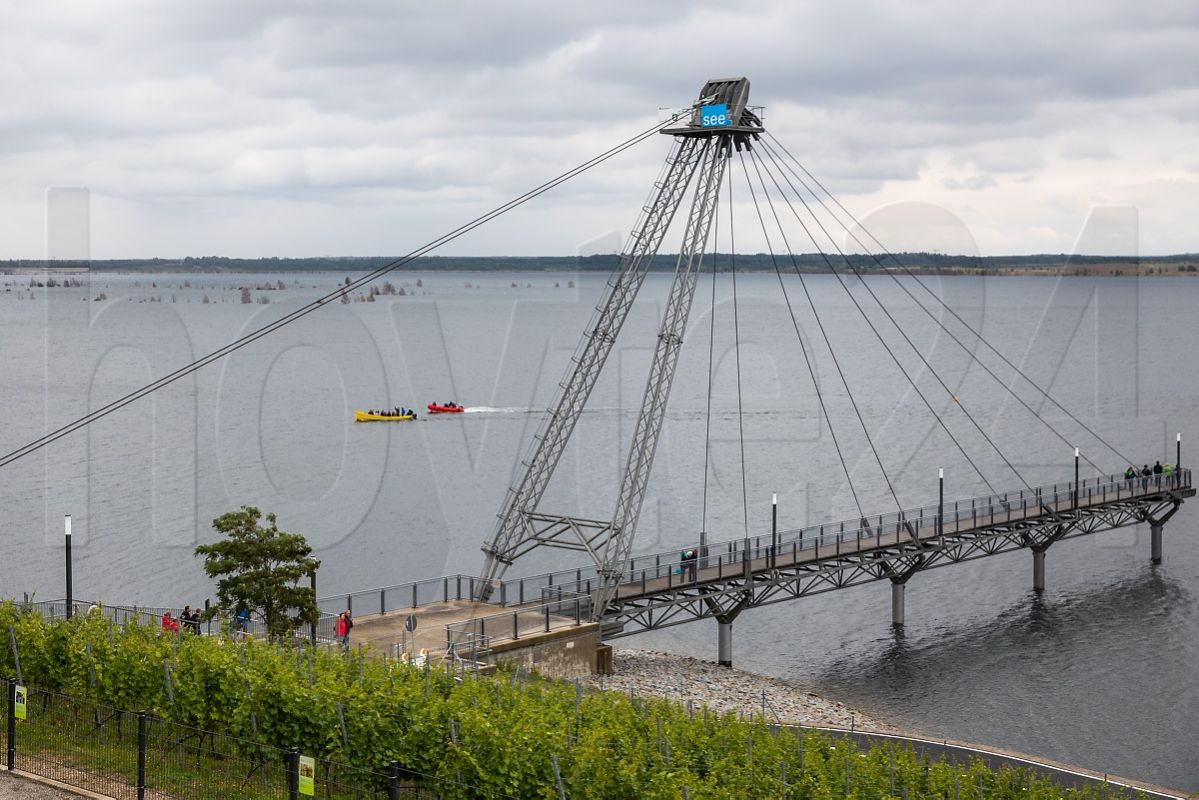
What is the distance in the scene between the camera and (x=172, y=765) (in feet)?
96.8

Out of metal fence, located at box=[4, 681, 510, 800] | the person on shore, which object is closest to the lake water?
the person on shore

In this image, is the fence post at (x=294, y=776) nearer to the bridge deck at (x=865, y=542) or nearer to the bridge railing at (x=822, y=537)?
the bridge railing at (x=822, y=537)

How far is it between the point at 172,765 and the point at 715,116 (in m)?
32.6

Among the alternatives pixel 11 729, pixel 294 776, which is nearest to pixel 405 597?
pixel 11 729

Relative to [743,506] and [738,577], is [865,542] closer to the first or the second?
[738,577]

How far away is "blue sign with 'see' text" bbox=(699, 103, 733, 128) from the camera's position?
5191 centimetres

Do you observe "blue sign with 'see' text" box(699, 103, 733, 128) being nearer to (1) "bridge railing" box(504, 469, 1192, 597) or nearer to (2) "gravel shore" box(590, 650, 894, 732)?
(1) "bridge railing" box(504, 469, 1192, 597)

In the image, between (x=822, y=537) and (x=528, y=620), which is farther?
(x=822, y=537)

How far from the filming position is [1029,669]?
57.5 metres

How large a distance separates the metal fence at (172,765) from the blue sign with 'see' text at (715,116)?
30997 mm

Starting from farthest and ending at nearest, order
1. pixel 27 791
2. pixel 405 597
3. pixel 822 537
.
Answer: pixel 405 597
pixel 822 537
pixel 27 791

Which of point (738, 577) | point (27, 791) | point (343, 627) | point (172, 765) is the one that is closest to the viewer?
point (27, 791)

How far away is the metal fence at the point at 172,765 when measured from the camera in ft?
91.0

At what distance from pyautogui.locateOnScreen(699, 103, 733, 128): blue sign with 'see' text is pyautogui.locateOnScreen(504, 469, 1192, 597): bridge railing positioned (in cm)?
1611
